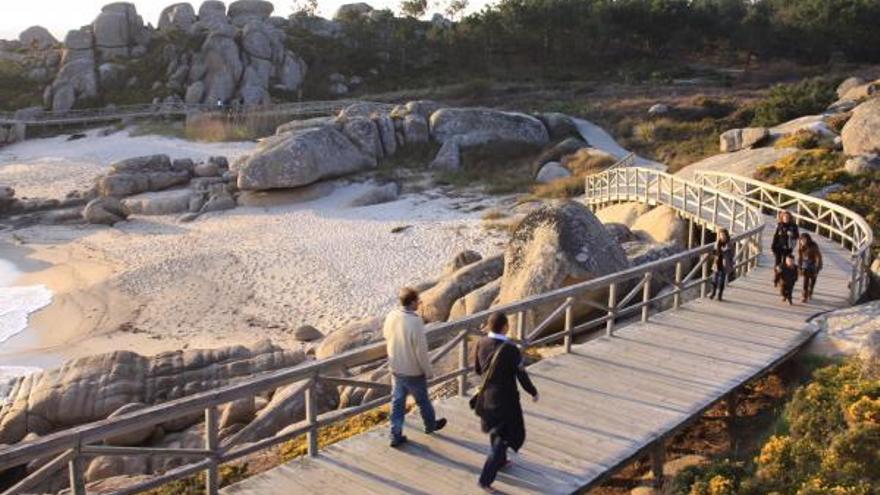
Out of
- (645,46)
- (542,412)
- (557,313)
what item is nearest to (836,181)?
(557,313)

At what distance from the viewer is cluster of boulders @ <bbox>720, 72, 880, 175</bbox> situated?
87.6ft

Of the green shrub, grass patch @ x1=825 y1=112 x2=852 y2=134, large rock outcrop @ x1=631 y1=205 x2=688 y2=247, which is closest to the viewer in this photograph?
large rock outcrop @ x1=631 y1=205 x2=688 y2=247

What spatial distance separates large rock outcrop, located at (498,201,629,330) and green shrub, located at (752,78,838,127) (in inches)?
1058

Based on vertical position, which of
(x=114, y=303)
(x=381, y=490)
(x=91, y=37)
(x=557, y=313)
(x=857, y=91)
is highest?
(x=91, y=37)

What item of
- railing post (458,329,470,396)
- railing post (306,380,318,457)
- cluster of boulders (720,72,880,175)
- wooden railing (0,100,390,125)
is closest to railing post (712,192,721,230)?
cluster of boulders (720,72,880,175)

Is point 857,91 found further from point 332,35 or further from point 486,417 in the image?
point 332,35

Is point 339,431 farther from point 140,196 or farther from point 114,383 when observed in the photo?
point 140,196

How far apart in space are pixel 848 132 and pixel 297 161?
23556 mm

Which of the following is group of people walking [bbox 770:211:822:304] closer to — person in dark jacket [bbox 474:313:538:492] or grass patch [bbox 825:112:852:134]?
person in dark jacket [bbox 474:313:538:492]

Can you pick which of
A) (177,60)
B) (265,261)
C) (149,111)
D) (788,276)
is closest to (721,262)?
(788,276)

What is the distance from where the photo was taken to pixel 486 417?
8156 mm

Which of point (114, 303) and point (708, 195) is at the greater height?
point (708, 195)

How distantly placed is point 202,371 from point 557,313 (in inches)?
375

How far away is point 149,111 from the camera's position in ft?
206
